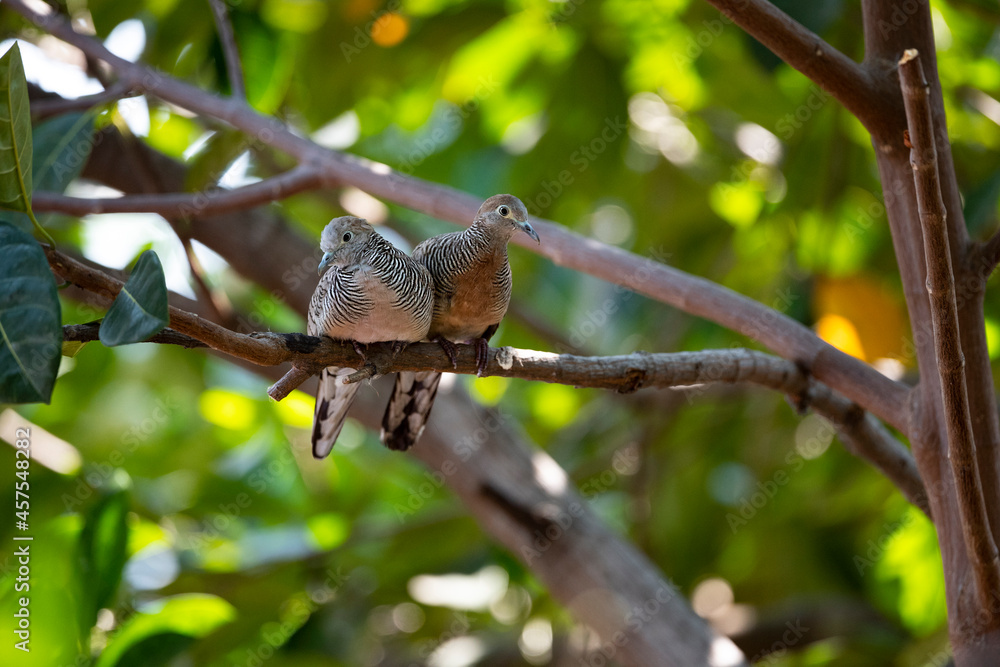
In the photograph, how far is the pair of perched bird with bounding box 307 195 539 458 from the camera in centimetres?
202

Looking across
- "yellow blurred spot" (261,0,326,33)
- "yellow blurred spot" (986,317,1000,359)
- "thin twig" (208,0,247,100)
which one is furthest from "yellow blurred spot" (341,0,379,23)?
"yellow blurred spot" (986,317,1000,359)

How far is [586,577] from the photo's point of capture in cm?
317

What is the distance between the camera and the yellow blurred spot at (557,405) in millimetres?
5477

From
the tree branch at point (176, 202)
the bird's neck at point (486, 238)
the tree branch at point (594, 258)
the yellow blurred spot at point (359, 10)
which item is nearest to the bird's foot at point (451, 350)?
the bird's neck at point (486, 238)

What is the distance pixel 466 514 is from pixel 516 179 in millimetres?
1790

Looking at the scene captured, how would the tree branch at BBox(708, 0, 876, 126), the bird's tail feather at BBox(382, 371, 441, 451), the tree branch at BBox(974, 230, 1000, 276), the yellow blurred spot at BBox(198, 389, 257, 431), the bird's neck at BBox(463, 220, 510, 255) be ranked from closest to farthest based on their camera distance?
1. the tree branch at BBox(708, 0, 876, 126)
2. the tree branch at BBox(974, 230, 1000, 276)
3. the bird's neck at BBox(463, 220, 510, 255)
4. the bird's tail feather at BBox(382, 371, 441, 451)
5. the yellow blurred spot at BBox(198, 389, 257, 431)

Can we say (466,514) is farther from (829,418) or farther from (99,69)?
(99,69)

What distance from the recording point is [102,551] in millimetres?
2773

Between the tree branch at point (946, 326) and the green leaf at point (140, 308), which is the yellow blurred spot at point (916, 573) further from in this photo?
the green leaf at point (140, 308)

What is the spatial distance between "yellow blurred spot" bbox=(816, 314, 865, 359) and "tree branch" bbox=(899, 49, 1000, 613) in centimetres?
147

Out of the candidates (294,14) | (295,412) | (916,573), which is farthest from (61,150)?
(916,573)

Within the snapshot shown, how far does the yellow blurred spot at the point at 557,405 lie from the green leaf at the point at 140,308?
426cm

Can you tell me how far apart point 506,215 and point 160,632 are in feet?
6.49

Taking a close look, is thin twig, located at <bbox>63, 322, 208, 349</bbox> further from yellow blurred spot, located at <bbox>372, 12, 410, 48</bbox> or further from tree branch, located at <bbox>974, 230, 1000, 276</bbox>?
yellow blurred spot, located at <bbox>372, 12, 410, 48</bbox>
